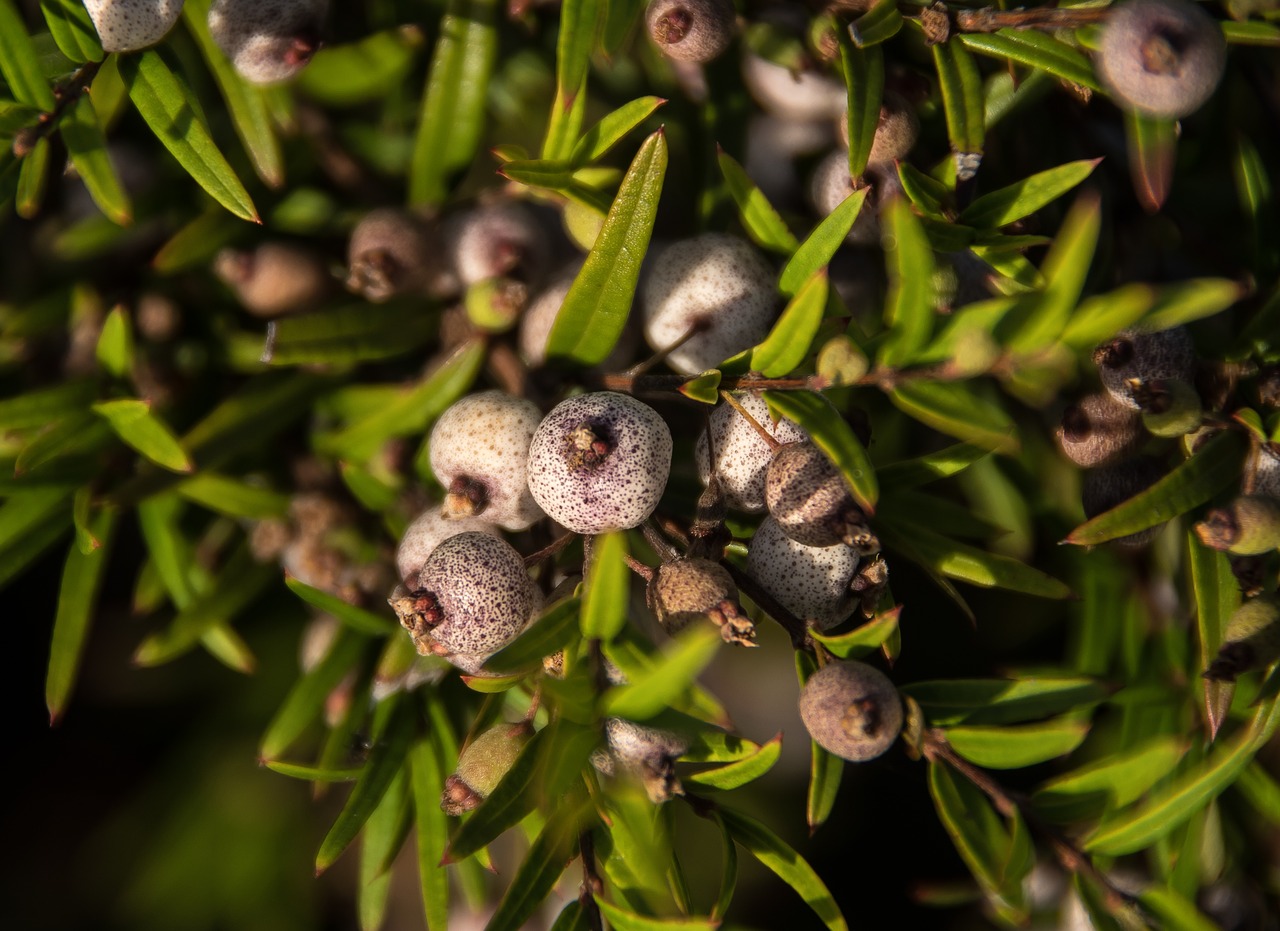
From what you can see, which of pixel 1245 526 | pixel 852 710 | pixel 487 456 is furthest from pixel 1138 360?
pixel 487 456

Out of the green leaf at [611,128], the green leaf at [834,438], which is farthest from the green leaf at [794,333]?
the green leaf at [611,128]

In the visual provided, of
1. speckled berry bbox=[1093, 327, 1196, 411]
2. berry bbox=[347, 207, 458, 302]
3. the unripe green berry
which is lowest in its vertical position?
berry bbox=[347, 207, 458, 302]

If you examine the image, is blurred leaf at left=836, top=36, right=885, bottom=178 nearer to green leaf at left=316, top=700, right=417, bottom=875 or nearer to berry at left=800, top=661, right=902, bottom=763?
berry at left=800, top=661, right=902, bottom=763

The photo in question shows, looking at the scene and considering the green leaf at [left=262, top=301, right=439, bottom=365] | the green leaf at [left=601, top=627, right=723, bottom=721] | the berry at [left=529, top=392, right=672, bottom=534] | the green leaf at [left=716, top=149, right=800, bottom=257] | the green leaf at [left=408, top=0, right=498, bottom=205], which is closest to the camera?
the green leaf at [left=601, top=627, right=723, bottom=721]

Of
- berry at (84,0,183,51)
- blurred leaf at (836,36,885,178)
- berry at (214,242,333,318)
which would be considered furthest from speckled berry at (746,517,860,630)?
berry at (84,0,183,51)

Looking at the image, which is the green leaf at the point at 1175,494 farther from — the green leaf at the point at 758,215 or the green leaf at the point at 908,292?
the green leaf at the point at 758,215

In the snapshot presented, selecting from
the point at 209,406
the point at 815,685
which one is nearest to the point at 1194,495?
the point at 815,685
